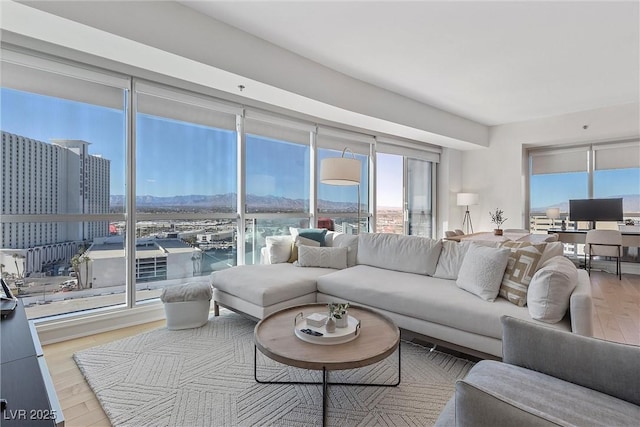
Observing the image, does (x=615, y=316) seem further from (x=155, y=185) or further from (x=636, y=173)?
(x=155, y=185)

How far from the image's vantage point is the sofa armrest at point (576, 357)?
114 centimetres

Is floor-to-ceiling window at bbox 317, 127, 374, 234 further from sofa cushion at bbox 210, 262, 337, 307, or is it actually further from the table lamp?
the table lamp

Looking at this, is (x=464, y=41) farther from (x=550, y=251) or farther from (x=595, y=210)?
(x=595, y=210)

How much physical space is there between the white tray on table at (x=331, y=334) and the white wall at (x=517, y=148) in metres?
5.82

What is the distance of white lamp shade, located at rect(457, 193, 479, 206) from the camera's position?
6.44 m

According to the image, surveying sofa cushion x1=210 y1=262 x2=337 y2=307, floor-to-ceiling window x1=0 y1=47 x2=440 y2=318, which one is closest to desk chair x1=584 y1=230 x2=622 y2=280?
sofa cushion x1=210 y1=262 x2=337 y2=307

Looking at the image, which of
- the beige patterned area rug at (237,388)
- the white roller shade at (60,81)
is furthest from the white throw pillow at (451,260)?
the white roller shade at (60,81)

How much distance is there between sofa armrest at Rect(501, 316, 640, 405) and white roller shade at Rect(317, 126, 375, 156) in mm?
3992

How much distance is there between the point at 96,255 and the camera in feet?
9.91

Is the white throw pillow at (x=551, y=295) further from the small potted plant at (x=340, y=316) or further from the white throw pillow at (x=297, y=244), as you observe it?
the white throw pillow at (x=297, y=244)

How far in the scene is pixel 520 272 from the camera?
2.20 m

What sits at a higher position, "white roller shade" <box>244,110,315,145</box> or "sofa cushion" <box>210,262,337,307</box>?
"white roller shade" <box>244,110,315,145</box>

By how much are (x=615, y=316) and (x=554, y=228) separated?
3.55m

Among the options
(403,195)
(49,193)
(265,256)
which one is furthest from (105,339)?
(403,195)
